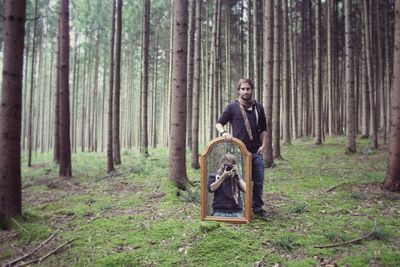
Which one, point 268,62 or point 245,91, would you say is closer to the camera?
point 245,91

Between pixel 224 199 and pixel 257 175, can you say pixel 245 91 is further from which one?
pixel 224 199

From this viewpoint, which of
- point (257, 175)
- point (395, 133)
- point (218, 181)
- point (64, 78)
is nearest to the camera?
point (218, 181)

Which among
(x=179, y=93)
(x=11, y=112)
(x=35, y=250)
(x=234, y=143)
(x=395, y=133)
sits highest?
(x=179, y=93)

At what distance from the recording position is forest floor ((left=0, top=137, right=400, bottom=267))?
427cm

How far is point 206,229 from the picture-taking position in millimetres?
4852

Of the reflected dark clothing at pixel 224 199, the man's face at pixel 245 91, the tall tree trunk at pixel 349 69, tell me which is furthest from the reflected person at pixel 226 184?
the tall tree trunk at pixel 349 69

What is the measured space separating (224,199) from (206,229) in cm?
51

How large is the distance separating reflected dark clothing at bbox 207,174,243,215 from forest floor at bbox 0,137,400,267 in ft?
0.84

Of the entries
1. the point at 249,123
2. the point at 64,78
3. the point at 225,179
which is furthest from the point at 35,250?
the point at 64,78

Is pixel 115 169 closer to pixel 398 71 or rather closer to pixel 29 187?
pixel 29 187

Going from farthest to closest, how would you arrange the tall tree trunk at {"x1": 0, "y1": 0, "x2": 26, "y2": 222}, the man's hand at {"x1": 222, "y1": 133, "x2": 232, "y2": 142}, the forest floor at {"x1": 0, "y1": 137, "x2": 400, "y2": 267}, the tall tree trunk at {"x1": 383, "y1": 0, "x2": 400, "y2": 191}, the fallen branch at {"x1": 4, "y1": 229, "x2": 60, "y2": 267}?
the tall tree trunk at {"x1": 383, "y1": 0, "x2": 400, "y2": 191} → the tall tree trunk at {"x1": 0, "y1": 0, "x2": 26, "y2": 222} → the man's hand at {"x1": 222, "y1": 133, "x2": 232, "y2": 142} → the fallen branch at {"x1": 4, "y1": 229, "x2": 60, "y2": 267} → the forest floor at {"x1": 0, "y1": 137, "x2": 400, "y2": 267}

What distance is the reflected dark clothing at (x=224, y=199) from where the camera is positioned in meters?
4.92

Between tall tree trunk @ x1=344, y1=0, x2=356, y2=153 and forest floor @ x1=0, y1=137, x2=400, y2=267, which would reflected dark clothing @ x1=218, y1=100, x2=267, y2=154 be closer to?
forest floor @ x1=0, y1=137, x2=400, y2=267

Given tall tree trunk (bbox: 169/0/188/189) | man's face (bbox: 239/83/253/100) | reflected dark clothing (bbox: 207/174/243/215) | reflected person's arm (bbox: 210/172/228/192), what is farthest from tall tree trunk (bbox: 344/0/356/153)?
reflected person's arm (bbox: 210/172/228/192)
